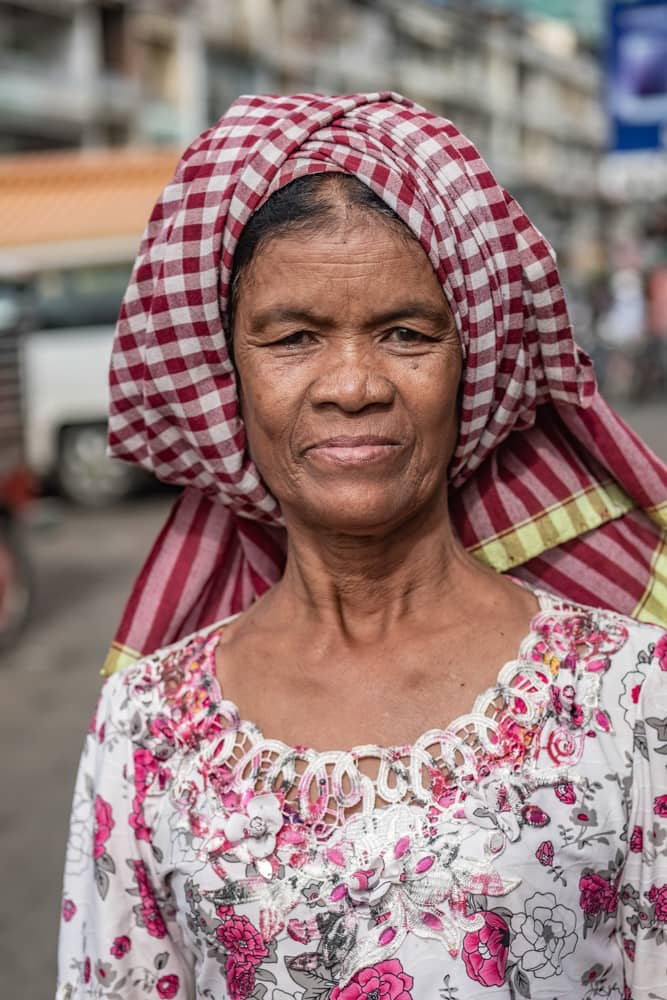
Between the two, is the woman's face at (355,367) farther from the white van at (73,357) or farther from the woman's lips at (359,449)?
the white van at (73,357)

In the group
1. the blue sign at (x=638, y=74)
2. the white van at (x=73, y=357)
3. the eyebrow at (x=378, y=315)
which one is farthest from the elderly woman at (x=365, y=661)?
the white van at (x=73, y=357)

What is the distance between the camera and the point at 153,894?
1486 millimetres

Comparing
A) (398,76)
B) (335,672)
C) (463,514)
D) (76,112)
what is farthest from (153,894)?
(398,76)

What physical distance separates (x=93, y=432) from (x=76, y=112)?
64.9 feet

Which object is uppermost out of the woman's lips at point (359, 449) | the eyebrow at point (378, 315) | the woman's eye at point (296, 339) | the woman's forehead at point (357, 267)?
the woman's forehead at point (357, 267)

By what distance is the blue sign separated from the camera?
310 inches

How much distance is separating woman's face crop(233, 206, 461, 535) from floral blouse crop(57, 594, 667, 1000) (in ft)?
0.88

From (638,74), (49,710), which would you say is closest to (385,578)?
(49,710)

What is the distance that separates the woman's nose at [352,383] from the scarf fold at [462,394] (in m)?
0.13

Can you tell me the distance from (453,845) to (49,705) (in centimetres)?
448

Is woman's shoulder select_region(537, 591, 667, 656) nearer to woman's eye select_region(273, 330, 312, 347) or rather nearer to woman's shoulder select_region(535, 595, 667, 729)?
woman's shoulder select_region(535, 595, 667, 729)

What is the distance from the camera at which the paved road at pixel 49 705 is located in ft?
11.7

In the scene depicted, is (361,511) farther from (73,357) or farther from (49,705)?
(73,357)

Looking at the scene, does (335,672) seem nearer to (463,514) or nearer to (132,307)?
(463,514)
